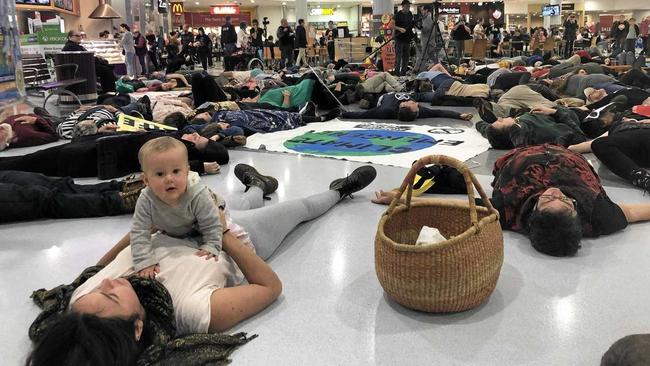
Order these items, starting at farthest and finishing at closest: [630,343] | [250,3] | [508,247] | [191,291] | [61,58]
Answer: [250,3]
[61,58]
[508,247]
[191,291]
[630,343]

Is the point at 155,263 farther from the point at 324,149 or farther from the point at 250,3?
the point at 250,3

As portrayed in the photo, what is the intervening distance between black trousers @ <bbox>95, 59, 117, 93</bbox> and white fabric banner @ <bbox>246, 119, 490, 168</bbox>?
6.13m

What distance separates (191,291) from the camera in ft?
6.54

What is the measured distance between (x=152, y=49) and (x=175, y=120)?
13.6 m

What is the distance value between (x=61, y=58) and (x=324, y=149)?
20.8 feet

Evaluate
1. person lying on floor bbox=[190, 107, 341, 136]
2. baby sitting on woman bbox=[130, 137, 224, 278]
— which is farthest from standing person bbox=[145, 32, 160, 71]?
baby sitting on woman bbox=[130, 137, 224, 278]

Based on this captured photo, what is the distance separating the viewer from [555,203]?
2531mm

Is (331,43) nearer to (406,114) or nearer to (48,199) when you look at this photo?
(406,114)

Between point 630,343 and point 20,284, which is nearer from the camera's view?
point 630,343

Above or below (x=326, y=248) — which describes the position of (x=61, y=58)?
above

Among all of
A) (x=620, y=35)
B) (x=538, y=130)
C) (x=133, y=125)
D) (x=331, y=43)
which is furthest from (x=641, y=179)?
(x=331, y=43)

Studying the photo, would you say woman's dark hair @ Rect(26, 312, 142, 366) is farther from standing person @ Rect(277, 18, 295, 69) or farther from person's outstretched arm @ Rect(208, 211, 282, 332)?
standing person @ Rect(277, 18, 295, 69)

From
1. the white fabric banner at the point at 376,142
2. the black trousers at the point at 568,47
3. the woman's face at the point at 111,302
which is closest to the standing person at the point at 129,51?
the white fabric banner at the point at 376,142

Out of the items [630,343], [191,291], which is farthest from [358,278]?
[630,343]
